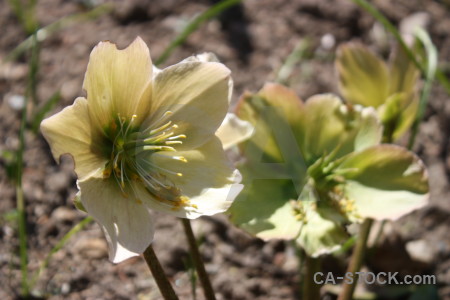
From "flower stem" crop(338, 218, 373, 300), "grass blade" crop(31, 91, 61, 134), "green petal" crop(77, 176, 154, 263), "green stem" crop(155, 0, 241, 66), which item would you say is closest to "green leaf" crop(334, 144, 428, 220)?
"flower stem" crop(338, 218, 373, 300)

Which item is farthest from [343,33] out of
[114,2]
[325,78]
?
[114,2]

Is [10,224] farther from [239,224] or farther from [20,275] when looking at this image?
[239,224]

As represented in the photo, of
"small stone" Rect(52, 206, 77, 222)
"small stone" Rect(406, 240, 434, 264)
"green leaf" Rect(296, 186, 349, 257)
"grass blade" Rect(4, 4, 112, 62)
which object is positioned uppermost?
"green leaf" Rect(296, 186, 349, 257)

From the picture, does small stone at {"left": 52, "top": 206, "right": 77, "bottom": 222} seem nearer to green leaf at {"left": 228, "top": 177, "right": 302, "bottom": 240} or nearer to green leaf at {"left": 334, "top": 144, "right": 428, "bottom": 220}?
green leaf at {"left": 228, "top": 177, "right": 302, "bottom": 240}

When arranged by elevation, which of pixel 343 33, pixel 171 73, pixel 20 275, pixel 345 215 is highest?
pixel 171 73

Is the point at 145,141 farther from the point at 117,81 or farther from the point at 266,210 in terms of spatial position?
the point at 266,210

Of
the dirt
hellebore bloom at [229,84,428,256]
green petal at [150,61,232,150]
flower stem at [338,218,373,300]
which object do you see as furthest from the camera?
the dirt

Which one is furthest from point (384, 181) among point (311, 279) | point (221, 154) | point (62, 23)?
point (62, 23)
